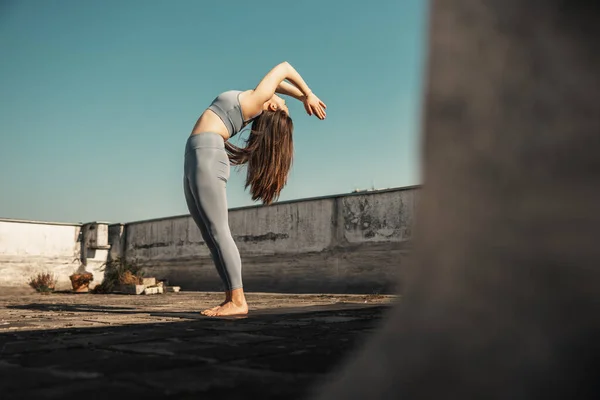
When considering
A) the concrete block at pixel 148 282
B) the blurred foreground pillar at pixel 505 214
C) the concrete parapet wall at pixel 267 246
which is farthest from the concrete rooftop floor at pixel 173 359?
the concrete block at pixel 148 282

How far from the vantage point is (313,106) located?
371 centimetres

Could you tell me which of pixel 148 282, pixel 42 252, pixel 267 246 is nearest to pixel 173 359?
pixel 267 246

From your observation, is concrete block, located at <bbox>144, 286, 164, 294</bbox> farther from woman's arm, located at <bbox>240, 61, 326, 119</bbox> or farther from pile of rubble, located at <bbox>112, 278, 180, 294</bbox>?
woman's arm, located at <bbox>240, 61, 326, 119</bbox>

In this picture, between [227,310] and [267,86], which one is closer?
[227,310]

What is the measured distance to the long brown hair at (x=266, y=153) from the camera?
3.68 metres

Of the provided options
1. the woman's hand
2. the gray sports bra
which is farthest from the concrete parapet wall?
the gray sports bra

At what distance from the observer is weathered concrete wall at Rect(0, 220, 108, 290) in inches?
481

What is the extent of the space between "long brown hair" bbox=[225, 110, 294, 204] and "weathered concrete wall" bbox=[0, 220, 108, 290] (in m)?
10.6

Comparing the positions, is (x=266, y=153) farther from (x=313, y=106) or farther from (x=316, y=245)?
(x=316, y=245)

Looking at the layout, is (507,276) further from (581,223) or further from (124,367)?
(124,367)

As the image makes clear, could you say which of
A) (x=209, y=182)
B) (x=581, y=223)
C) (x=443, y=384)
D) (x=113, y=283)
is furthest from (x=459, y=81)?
(x=113, y=283)

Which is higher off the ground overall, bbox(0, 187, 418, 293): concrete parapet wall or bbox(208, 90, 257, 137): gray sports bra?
bbox(208, 90, 257, 137): gray sports bra

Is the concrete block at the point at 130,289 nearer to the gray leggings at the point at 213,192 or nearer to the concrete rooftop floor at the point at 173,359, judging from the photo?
the gray leggings at the point at 213,192

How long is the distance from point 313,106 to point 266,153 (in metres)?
0.47
